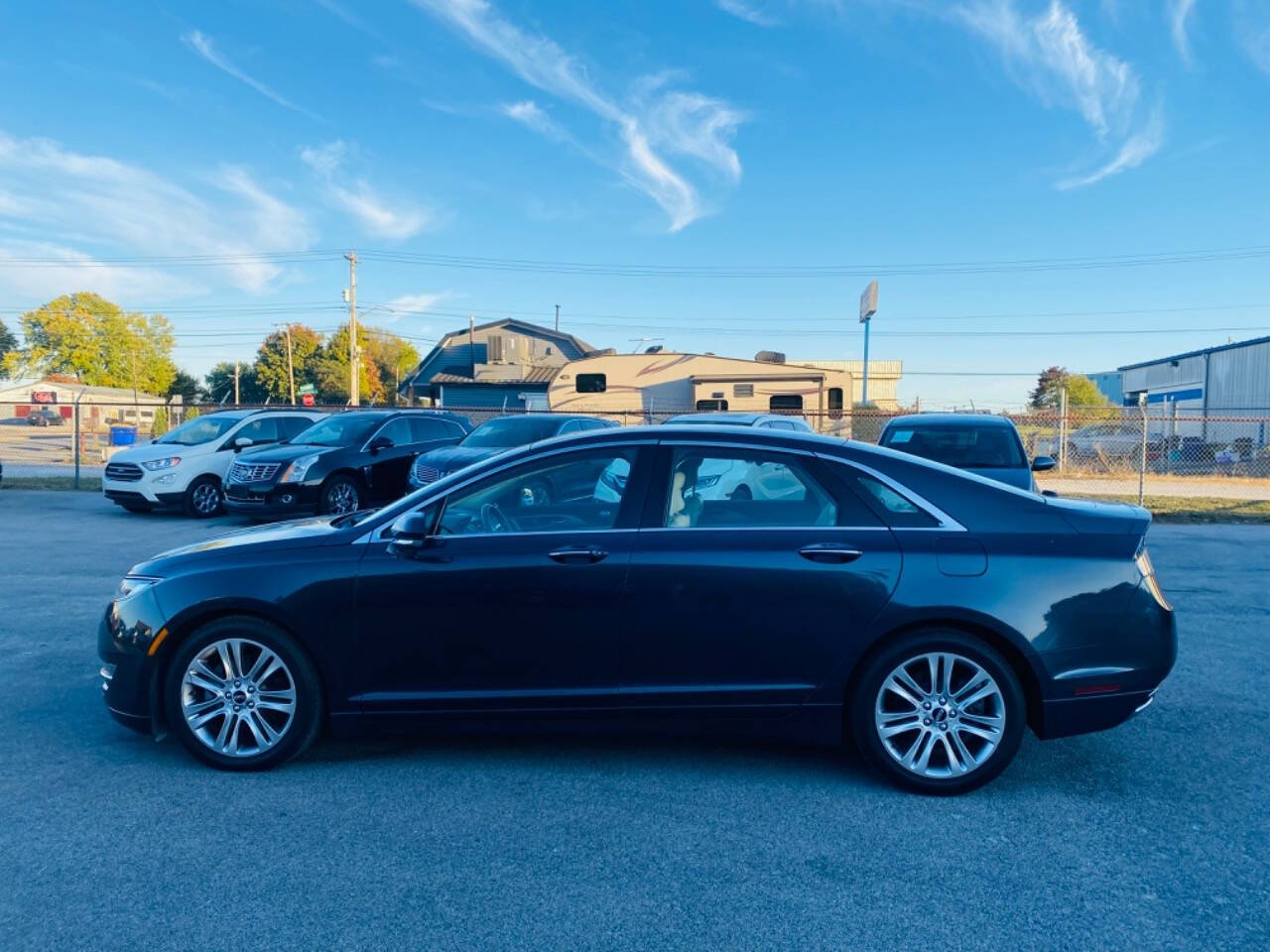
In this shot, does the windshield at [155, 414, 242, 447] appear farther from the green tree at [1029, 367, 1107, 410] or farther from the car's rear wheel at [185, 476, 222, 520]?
the green tree at [1029, 367, 1107, 410]

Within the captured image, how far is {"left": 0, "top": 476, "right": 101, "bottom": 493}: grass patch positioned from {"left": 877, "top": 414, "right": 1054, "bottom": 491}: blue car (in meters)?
15.5

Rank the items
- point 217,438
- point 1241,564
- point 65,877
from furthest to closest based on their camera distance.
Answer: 1. point 217,438
2. point 1241,564
3. point 65,877

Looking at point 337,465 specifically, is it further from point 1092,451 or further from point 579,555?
point 1092,451

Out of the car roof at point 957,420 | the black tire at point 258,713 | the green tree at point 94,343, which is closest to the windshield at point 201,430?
the car roof at point 957,420

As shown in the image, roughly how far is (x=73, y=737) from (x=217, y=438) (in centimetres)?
1086

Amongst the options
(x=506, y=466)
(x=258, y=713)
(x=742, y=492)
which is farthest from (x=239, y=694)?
(x=742, y=492)

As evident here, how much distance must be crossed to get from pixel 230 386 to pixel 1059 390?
7473cm

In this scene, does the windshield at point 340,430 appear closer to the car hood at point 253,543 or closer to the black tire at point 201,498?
the black tire at point 201,498

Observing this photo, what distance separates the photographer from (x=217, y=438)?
14.5 m

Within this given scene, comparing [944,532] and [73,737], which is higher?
[944,532]

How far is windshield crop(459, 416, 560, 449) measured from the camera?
41.1ft

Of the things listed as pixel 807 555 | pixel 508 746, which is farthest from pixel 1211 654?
pixel 508 746

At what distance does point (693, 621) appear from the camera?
3.96m

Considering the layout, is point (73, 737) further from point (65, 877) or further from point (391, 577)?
point (391, 577)
